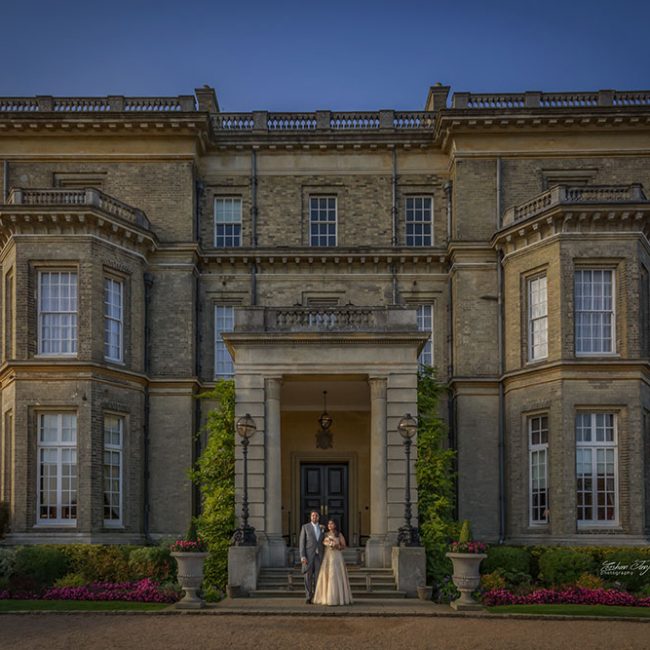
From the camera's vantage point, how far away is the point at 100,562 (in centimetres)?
2573

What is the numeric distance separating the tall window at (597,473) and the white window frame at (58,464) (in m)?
15.1

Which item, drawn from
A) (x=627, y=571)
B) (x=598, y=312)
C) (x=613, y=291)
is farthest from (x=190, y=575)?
(x=613, y=291)

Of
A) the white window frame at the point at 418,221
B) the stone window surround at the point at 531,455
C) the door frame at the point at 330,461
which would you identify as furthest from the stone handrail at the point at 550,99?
the door frame at the point at 330,461

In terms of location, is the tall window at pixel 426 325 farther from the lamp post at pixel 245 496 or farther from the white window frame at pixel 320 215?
the lamp post at pixel 245 496

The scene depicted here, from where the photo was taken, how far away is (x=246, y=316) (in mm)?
26250

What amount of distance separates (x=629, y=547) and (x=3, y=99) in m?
25.0

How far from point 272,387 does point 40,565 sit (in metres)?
7.49

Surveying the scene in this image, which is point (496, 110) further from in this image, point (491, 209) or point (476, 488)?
point (476, 488)

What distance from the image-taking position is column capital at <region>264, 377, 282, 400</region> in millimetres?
25766

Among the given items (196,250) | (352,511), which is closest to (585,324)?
(352,511)

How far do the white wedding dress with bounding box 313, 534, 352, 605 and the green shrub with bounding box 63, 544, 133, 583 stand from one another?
5.89 meters

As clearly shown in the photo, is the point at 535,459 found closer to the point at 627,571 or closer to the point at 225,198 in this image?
the point at 627,571

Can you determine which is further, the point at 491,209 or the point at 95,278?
the point at 491,209

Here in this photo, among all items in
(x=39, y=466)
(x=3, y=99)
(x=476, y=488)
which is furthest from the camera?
(x=3, y=99)
